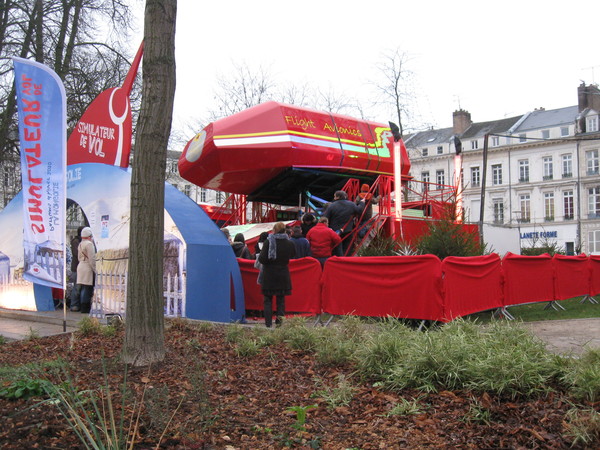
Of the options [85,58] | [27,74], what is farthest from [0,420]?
[85,58]

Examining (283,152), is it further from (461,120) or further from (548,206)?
(461,120)

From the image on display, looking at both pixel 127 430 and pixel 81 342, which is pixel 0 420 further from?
pixel 81 342

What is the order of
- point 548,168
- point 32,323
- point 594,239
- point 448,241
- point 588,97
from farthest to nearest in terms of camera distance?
point 548,168
point 588,97
point 594,239
point 32,323
point 448,241

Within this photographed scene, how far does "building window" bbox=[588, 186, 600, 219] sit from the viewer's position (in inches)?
2190

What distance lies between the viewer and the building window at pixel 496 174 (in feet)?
204

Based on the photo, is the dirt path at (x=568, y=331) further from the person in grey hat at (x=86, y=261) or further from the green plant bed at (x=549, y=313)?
the person in grey hat at (x=86, y=261)

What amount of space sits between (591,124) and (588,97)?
10.6ft

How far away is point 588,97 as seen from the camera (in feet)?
192

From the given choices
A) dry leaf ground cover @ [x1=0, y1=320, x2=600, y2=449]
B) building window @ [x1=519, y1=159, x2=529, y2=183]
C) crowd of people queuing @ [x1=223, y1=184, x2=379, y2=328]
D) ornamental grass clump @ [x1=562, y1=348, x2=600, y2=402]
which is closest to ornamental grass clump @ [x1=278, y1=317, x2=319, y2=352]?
dry leaf ground cover @ [x1=0, y1=320, x2=600, y2=449]

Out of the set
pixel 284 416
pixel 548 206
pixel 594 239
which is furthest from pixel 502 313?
pixel 548 206

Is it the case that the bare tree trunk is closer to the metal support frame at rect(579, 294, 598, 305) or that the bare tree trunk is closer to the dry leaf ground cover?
the dry leaf ground cover

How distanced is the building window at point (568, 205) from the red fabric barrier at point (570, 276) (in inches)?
1883

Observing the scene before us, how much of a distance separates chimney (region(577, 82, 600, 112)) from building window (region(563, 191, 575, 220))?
954 cm

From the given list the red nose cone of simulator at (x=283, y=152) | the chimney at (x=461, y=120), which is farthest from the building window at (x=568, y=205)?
the red nose cone of simulator at (x=283, y=152)
